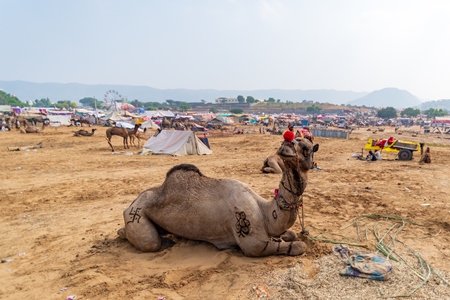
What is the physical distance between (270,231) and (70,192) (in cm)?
752

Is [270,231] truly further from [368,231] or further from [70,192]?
[70,192]

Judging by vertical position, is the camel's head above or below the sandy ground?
above

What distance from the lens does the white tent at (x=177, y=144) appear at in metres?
18.4

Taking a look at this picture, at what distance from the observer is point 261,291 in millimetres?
3777

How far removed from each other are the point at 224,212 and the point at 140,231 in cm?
148

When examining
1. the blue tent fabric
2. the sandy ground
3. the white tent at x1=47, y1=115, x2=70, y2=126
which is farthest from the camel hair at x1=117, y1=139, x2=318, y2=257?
the white tent at x1=47, y1=115, x2=70, y2=126

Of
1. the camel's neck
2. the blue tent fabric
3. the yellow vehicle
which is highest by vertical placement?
the camel's neck

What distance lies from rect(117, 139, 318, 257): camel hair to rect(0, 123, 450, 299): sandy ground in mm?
213

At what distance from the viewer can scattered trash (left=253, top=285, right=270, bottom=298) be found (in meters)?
3.71

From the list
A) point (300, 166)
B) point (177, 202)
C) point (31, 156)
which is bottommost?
point (31, 156)

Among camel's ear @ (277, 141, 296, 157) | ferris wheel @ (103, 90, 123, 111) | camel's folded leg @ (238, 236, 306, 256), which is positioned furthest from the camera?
ferris wheel @ (103, 90, 123, 111)

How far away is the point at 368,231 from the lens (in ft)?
18.4

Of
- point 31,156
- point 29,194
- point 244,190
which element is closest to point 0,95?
point 31,156

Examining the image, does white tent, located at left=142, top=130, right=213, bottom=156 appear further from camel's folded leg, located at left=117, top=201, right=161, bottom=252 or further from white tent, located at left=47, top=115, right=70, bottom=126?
white tent, located at left=47, top=115, right=70, bottom=126
